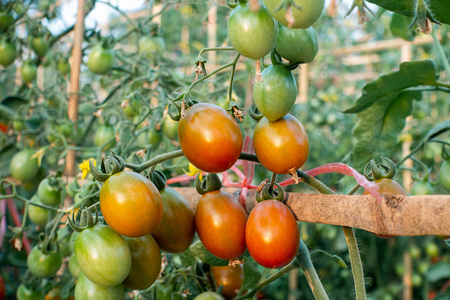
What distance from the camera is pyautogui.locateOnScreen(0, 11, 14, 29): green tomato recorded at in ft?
4.47

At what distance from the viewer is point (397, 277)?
9.93ft

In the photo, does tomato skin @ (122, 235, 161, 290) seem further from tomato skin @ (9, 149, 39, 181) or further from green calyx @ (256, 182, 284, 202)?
tomato skin @ (9, 149, 39, 181)

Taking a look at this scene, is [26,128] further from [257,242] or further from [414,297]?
[414,297]

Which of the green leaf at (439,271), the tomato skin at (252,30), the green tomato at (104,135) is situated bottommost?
the green leaf at (439,271)

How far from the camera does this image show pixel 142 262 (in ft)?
1.90

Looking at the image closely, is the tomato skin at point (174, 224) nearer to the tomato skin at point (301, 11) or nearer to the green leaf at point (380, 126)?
the tomato skin at point (301, 11)

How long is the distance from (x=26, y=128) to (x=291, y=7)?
46.2 inches

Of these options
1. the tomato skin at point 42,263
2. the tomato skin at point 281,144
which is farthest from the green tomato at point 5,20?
the tomato skin at point 281,144

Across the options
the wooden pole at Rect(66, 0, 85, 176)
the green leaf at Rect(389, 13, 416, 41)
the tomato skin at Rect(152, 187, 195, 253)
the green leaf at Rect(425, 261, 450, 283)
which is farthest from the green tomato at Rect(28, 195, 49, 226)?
the green leaf at Rect(425, 261, 450, 283)

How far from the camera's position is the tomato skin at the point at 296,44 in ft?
1.68

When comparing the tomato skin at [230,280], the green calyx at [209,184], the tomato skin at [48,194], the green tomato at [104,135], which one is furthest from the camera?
the green tomato at [104,135]

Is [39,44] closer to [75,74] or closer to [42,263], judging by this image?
[75,74]

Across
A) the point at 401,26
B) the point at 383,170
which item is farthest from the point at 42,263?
the point at 401,26

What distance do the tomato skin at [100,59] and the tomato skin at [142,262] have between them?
781 mm
